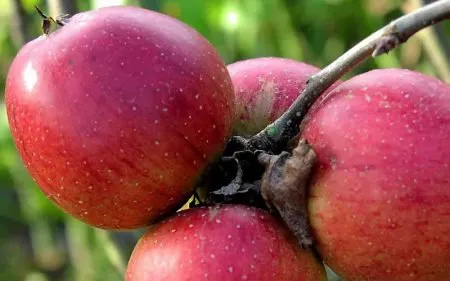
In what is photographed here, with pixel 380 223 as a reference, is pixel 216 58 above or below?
above

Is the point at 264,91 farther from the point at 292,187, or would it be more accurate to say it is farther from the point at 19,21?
the point at 19,21

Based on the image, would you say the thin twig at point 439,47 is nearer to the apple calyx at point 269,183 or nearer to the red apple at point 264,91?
the red apple at point 264,91

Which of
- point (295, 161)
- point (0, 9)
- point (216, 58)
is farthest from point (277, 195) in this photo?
point (0, 9)

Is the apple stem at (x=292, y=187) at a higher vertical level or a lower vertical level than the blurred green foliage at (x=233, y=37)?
higher

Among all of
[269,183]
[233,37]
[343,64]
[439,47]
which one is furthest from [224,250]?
[233,37]

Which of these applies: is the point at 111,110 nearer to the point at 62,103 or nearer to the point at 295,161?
the point at 62,103

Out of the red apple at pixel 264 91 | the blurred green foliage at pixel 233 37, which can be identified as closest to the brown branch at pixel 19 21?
the blurred green foliage at pixel 233 37
